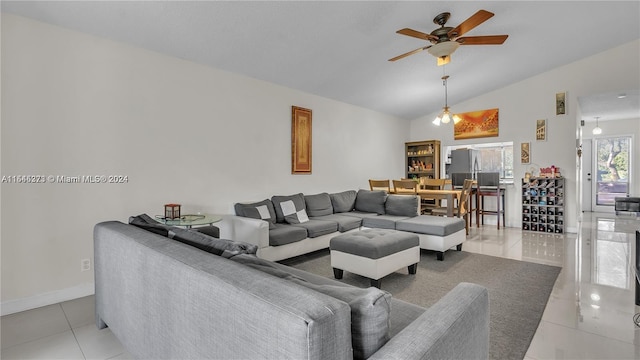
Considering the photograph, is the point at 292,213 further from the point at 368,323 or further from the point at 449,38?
the point at 368,323

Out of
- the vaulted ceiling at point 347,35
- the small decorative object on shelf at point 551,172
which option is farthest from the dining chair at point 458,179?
the vaulted ceiling at point 347,35

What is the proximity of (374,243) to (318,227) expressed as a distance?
1.29 m

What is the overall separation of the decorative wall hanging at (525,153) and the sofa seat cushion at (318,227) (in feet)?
14.7

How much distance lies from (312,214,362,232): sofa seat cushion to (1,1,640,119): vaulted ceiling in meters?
2.16

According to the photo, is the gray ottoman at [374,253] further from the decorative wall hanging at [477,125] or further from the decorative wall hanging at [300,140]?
the decorative wall hanging at [477,125]

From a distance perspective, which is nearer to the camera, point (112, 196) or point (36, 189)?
point (36, 189)

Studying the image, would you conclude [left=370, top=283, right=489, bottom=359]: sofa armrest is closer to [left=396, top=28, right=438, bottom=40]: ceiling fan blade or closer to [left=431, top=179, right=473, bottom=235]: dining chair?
[left=396, top=28, right=438, bottom=40]: ceiling fan blade

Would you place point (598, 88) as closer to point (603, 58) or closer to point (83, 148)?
point (603, 58)

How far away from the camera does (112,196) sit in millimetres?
3119

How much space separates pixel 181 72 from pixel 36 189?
186cm

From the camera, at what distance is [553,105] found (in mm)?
5891

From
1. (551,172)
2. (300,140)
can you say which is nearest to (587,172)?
(551,172)

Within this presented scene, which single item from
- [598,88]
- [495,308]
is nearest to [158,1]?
[495,308]

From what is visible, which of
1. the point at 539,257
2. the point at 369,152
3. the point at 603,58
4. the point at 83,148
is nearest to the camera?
the point at 83,148
